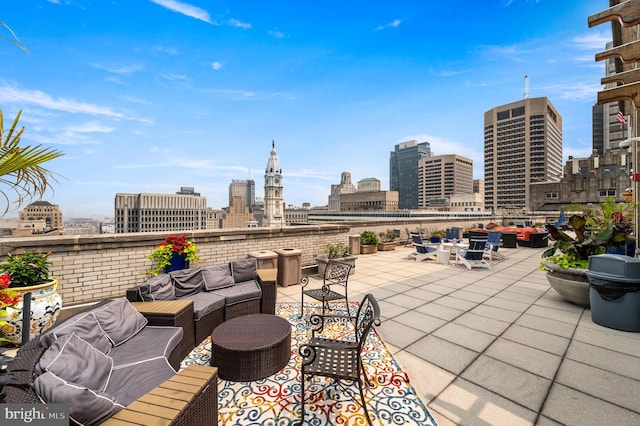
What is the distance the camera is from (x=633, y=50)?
3.17m

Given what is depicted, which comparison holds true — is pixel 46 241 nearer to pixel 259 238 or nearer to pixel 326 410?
pixel 259 238

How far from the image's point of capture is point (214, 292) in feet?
16.2

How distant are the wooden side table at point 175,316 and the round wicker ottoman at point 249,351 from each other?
57cm

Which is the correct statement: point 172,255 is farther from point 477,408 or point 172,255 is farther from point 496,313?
point 496,313

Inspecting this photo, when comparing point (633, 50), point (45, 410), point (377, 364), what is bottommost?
point (377, 364)

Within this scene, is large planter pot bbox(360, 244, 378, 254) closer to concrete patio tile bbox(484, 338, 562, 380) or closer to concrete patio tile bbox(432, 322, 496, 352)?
concrete patio tile bbox(432, 322, 496, 352)

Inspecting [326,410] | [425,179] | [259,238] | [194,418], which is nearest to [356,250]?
[259,238]

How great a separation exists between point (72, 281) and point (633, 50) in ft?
30.9

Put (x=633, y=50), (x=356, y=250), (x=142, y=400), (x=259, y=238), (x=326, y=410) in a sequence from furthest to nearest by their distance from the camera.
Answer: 1. (x=356, y=250)
2. (x=259, y=238)
3. (x=633, y=50)
4. (x=326, y=410)
5. (x=142, y=400)

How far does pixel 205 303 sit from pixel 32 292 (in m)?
2.32

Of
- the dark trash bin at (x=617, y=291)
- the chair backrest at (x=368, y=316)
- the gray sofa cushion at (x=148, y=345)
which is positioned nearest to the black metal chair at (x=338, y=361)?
the chair backrest at (x=368, y=316)

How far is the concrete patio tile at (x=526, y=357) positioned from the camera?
333 cm

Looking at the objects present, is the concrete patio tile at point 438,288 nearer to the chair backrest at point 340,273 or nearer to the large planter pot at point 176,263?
the chair backrest at point 340,273

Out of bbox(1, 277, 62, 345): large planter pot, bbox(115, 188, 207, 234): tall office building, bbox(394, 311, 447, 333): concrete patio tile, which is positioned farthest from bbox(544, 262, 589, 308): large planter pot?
bbox(115, 188, 207, 234): tall office building
